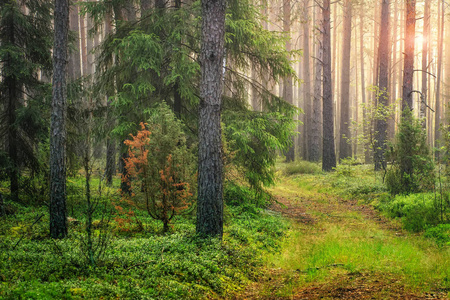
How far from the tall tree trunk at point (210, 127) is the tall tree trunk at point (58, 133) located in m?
2.63

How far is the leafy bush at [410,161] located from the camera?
29.6 ft

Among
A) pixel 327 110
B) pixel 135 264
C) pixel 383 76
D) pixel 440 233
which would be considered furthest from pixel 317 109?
pixel 135 264

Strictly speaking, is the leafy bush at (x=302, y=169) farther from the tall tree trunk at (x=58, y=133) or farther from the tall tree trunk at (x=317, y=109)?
the tall tree trunk at (x=58, y=133)

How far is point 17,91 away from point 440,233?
12306mm

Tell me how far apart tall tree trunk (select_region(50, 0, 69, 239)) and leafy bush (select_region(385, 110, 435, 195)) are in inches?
341

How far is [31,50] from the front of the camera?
34.1 feet

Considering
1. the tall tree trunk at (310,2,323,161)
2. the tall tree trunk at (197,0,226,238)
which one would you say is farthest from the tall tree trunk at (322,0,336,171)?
the tall tree trunk at (197,0,226,238)

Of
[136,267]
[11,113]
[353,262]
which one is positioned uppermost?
[11,113]

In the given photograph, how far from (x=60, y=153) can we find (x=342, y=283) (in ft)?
17.6

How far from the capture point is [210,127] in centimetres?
608

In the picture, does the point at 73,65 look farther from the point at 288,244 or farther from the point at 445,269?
the point at 445,269

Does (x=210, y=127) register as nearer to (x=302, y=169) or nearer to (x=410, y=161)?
(x=410, y=161)

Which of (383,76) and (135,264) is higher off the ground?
(383,76)

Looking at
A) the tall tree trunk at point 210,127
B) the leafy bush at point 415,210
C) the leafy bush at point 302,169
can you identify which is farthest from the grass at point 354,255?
the leafy bush at point 302,169
